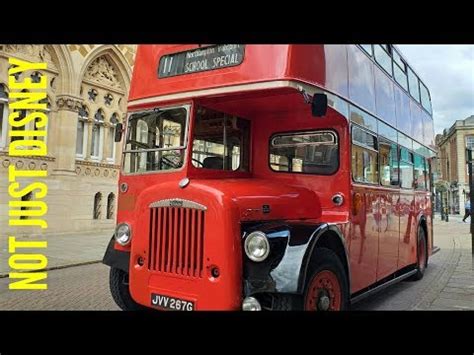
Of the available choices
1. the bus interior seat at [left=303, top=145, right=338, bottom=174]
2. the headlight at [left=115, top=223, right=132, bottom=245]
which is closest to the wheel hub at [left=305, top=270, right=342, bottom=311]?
the bus interior seat at [left=303, top=145, right=338, bottom=174]

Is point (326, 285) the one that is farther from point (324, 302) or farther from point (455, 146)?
point (455, 146)

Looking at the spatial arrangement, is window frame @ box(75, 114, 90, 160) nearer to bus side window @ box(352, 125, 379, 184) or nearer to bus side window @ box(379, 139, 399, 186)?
bus side window @ box(379, 139, 399, 186)

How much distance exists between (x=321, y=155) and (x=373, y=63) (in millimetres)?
1823

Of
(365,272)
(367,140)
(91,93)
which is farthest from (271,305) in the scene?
(91,93)

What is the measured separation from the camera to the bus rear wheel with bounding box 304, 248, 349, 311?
12.3ft

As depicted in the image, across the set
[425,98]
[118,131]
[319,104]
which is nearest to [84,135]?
[118,131]

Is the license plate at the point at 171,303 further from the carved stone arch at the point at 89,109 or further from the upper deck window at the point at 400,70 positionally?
the carved stone arch at the point at 89,109

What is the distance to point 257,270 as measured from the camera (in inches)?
141

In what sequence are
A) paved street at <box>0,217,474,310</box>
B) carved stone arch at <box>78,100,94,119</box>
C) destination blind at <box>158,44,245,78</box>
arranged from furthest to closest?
carved stone arch at <box>78,100,94,119</box> < paved street at <box>0,217,474,310</box> < destination blind at <box>158,44,245,78</box>

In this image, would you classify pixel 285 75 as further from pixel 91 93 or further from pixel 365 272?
pixel 91 93

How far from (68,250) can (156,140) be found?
7732mm

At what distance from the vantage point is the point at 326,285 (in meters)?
4.00

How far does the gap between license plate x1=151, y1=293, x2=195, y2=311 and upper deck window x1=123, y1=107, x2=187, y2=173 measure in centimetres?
133

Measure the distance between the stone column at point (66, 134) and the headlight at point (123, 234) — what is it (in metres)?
11.2
